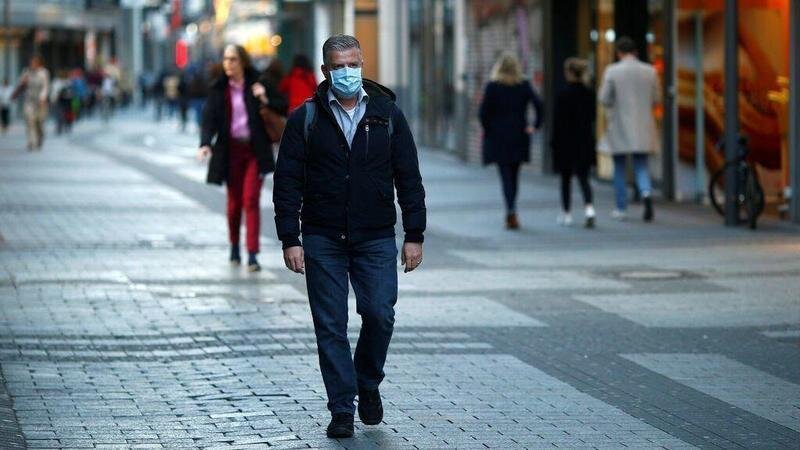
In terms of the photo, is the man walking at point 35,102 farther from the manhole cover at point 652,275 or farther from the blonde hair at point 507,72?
the manhole cover at point 652,275

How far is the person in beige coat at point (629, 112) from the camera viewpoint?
19203 mm

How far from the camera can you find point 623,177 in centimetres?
1930

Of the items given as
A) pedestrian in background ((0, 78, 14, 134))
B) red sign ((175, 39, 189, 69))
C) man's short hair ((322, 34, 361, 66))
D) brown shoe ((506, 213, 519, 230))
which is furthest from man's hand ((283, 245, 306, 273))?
red sign ((175, 39, 189, 69))

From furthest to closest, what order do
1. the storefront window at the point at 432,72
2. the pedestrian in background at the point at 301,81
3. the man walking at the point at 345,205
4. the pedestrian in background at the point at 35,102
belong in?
the pedestrian in background at the point at 35,102 < the storefront window at the point at 432,72 < the pedestrian in background at the point at 301,81 < the man walking at the point at 345,205

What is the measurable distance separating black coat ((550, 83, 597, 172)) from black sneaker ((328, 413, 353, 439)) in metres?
10.9

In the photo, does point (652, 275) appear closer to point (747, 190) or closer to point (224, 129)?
point (224, 129)

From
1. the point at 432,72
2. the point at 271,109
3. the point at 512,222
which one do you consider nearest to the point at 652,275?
the point at 271,109

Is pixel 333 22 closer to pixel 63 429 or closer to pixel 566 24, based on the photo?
pixel 566 24

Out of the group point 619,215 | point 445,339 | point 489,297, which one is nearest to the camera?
point 445,339

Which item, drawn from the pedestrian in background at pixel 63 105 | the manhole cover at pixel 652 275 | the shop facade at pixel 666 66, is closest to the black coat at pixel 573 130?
the shop facade at pixel 666 66

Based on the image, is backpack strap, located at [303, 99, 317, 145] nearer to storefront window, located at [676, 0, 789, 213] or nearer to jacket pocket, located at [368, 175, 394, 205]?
jacket pocket, located at [368, 175, 394, 205]

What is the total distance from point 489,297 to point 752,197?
5.55 meters

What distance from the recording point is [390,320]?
8.17 meters

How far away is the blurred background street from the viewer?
846cm
